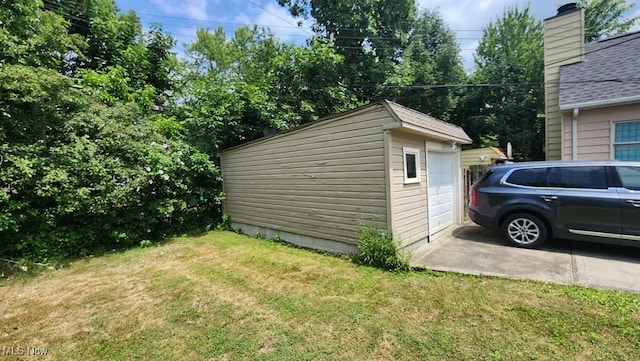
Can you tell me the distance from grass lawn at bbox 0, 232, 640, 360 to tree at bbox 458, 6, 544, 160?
14.7 metres

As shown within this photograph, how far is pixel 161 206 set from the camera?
6762 millimetres

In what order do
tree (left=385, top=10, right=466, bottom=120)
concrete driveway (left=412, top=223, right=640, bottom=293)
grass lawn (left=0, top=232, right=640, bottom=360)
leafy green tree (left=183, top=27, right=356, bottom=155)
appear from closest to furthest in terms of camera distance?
1. grass lawn (left=0, top=232, right=640, bottom=360)
2. concrete driveway (left=412, top=223, right=640, bottom=293)
3. leafy green tree (left=183, top=27, right=356, bottom=155)
4. tree (left=385, top=10, right=466, bottom=120)

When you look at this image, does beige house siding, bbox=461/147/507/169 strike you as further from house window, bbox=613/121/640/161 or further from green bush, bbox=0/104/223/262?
green bush, bbox=0/104/223/262

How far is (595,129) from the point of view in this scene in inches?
236

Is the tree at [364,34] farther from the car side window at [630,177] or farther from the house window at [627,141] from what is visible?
the car side window at [630,177]

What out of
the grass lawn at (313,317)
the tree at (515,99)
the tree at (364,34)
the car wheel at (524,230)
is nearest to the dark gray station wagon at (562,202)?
the car wheel at (524,230)

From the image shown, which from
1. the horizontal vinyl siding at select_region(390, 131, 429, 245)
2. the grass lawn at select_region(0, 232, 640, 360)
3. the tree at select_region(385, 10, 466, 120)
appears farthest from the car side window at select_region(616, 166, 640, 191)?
the tree at select_region(385, 10, 466, 120)

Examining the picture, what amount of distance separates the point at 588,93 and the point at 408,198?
210 inches

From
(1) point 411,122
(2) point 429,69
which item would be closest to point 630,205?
(1) point 411,122

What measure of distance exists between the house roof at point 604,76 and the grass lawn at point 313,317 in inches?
196

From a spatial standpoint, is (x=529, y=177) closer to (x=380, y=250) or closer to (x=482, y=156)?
(x=380, y=250)

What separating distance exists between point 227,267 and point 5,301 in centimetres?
304

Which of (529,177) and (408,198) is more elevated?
(529,177)

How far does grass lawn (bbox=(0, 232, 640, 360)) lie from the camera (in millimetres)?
2387
